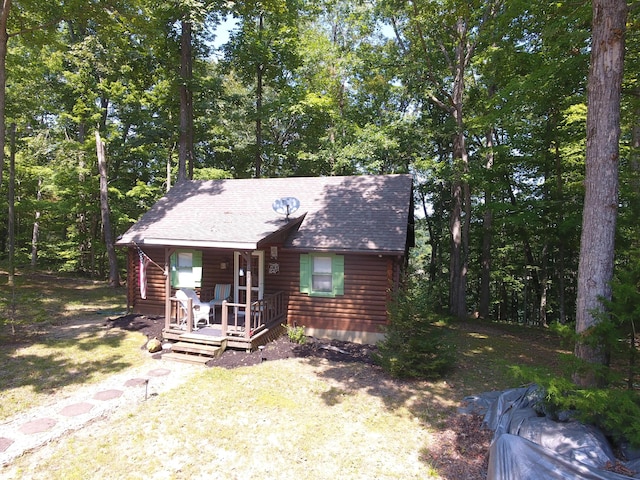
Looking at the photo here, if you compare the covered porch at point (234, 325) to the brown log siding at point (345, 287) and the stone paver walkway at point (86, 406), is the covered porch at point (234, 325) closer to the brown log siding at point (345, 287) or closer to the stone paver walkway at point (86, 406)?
the brown log siding at point (345, 287)

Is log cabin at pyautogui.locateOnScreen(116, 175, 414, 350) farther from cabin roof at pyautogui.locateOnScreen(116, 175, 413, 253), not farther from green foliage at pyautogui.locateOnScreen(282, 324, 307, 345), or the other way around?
green foliage at pyautogui.locateOnScreen(282, 324, 307, 345)

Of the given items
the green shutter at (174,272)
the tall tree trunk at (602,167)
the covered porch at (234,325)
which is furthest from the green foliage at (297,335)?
the tall tree trunk at (602,167)

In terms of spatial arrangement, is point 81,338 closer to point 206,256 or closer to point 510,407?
point 206,256

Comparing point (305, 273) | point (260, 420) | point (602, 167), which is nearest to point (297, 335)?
point (305, 273)

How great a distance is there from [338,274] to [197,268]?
4.51 m

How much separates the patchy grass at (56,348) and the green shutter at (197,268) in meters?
2.17

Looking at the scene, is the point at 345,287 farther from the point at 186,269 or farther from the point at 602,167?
the point at 602,167

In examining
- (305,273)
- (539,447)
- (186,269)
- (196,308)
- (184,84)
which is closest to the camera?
(539,447)

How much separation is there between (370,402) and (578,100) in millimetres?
11727

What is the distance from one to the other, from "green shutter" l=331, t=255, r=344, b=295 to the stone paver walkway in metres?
4.26

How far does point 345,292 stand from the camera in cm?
1055

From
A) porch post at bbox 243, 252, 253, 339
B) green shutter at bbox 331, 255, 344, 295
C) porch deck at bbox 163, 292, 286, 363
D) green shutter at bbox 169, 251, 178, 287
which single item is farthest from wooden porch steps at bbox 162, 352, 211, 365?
green shutter at bbox 331, 255, 344, 295

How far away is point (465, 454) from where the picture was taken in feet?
16.6

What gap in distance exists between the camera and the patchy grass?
22.8 ft
